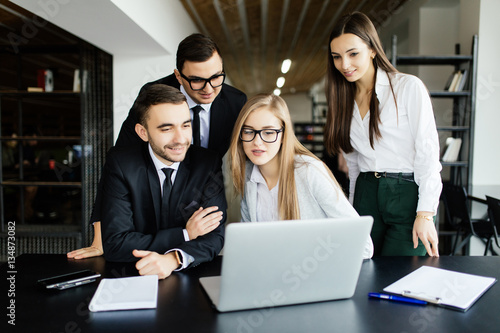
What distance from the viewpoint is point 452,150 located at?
430cm

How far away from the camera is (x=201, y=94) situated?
1919 millimetres

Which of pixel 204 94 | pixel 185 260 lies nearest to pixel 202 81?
pixel 204 94

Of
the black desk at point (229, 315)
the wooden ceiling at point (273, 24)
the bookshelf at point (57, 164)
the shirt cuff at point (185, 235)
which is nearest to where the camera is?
the black desk at point (229, 315)

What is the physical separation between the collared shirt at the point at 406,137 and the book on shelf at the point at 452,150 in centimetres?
275

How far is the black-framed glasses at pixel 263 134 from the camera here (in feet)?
5.68

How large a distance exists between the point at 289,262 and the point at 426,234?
0.89 m

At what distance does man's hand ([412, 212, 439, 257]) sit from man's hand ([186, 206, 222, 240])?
0.84 metres

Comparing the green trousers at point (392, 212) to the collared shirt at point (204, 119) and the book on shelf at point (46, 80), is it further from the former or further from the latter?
the book on shelf at point (46, 80)

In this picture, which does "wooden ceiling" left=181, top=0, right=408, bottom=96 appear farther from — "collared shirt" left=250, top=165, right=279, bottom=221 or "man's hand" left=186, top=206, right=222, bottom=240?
"man's hand" left=186, top=206, right=222, bottom=240

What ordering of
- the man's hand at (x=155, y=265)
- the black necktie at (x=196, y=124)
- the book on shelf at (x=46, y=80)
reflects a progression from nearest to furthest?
the man's hand at (x=155, y=265), the black necktie at (x=196, y=124), the book on shelf at (x=46, y=80)

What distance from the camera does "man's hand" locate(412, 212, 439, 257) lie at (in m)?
1.65

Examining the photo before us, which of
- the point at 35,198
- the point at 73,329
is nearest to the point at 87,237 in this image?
the point at 35,198

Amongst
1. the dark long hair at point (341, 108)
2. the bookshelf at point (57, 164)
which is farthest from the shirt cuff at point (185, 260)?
the bookshelf at point (57, 164)

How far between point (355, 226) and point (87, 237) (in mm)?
4007
